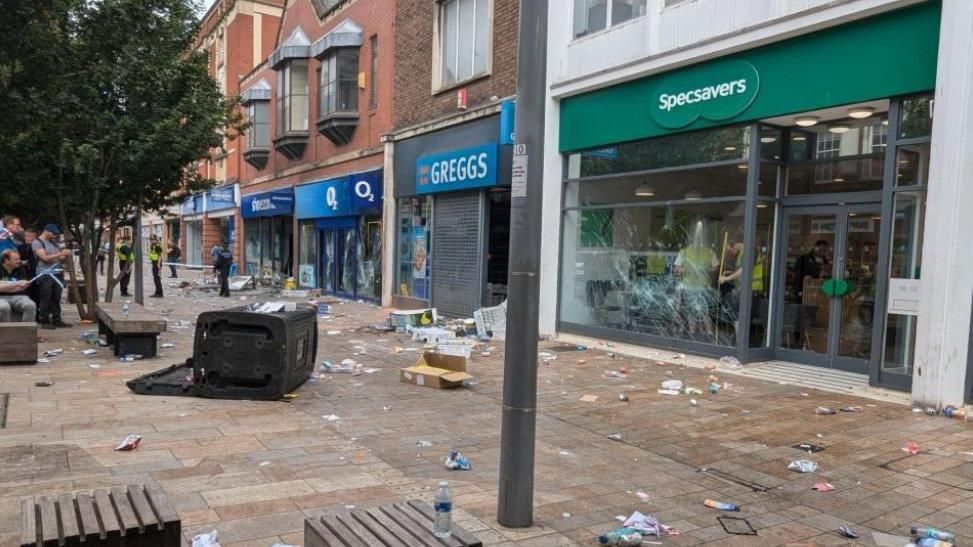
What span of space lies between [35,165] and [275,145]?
13.8 meters

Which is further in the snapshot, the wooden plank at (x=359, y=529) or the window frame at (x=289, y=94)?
the window frame at (x=289, y=94)

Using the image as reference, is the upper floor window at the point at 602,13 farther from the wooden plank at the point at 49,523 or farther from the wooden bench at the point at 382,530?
the wooden plank at the point at 49,523

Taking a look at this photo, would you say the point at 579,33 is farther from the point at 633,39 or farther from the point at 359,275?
the point at 359,275

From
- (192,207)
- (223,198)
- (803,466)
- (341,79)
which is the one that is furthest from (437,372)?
(192,207)

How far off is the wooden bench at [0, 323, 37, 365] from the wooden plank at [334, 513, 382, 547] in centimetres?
765

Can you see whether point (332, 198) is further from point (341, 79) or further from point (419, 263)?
point (419, 263)

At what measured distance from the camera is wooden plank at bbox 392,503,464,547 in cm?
270

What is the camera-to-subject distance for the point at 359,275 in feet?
67.1

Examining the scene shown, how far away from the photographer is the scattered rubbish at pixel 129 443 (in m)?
5.23

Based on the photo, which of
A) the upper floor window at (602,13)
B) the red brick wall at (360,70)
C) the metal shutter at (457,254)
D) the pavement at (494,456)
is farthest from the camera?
the red brick wall at (360,70)

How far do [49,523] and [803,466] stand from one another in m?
4.94

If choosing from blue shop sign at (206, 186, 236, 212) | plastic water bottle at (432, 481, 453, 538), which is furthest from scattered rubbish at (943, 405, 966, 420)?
blue shop sign at (206, 186, 236, 212)

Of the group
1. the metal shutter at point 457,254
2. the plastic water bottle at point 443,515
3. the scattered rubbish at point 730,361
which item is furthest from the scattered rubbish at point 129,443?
the metal shutter at point 457,254

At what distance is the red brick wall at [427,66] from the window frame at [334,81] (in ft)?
8.41
